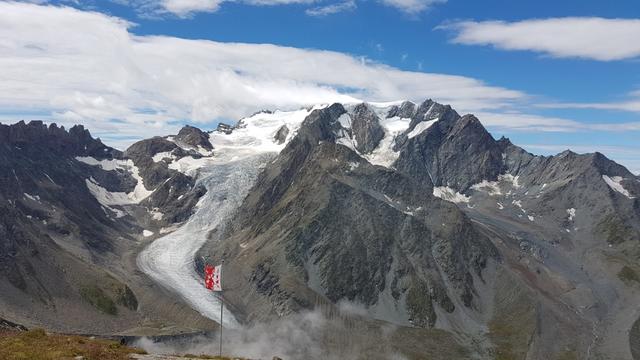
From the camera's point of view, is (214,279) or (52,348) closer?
(52,348)

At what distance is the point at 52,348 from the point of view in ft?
150

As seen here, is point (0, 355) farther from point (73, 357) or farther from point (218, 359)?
point (218, 359)

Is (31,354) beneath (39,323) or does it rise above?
above

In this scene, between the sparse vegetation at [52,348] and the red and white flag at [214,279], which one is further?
the red and white flag at [214,279]

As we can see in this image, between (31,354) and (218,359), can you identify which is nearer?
(31,354)

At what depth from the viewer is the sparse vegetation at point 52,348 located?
140 ft

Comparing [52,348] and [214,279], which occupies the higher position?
[52,348]

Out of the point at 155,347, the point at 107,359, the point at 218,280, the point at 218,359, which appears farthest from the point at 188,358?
the point at 155,347

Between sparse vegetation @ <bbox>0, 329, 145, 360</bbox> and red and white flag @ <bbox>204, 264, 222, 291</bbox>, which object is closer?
sparse vegetation @ <bbox>0, 329, 145, 360</bbox>

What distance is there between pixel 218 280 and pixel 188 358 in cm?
3196

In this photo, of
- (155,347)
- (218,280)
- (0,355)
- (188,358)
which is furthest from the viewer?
(155,347)

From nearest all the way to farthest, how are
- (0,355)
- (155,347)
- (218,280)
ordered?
(0,355) < (218,280) < (155,347)

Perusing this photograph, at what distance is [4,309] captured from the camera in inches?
7810

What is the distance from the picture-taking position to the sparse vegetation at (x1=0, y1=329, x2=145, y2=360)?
42.8 meters
